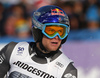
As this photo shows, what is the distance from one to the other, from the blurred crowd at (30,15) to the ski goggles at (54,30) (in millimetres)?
3754

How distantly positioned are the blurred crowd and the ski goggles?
375 cm

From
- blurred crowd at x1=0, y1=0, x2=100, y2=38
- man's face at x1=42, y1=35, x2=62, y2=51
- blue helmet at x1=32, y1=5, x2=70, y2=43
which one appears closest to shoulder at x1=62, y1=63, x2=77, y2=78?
man's face at x1=42, y1=35, x2=62, y2=51

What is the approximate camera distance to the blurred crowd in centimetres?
Result: 763

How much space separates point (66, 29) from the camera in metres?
3.90

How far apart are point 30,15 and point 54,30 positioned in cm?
446

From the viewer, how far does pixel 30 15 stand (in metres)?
8.14

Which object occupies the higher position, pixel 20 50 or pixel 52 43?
pixel 52 43

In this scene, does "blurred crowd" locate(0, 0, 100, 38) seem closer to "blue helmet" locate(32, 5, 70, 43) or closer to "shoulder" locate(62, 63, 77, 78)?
"blue helmet" locate(32, 5, 70, 43)

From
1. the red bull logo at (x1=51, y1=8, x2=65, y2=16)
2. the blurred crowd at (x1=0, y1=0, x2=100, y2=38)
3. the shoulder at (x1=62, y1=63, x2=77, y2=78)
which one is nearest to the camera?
the shoulder at (x1=62, y1=63, x2=77, y2=78)

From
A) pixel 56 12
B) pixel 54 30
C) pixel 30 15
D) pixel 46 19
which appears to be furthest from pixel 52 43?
pixel 30 15

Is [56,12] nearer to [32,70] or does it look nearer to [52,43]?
[52,43]

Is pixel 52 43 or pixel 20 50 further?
pixel 20 50

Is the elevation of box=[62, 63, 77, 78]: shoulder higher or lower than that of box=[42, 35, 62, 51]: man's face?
lower

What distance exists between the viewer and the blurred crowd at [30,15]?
7.63 meters
